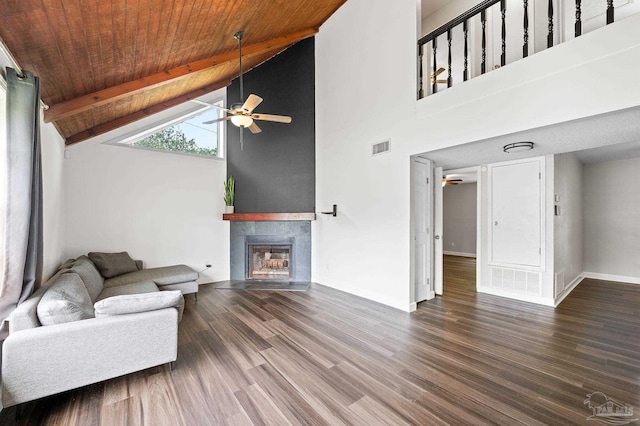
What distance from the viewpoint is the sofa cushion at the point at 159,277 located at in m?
3.75

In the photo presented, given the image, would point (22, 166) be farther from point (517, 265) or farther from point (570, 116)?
point (517, 265)

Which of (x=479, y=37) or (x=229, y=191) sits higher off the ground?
(x=479, y=37)

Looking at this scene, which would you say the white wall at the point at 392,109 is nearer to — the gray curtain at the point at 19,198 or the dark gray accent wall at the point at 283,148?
the dark gray accent wall at the point at 283,148

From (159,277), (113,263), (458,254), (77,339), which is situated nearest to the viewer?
(77,339)

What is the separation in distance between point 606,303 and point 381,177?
3786 millimetres

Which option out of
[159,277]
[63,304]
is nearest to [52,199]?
[159,277]

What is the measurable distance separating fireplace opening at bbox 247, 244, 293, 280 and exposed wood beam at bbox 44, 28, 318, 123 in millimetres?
3234

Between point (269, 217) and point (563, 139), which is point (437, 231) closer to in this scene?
point (563, 139)

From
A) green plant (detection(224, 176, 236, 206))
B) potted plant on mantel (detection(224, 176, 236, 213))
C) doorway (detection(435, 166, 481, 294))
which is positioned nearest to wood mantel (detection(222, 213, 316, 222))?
potted plant on mantel (detection(224, 176, 236, 213))

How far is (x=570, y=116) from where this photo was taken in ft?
7.57

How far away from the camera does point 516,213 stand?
4.21 meters

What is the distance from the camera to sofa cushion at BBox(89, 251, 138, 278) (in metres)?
3.88

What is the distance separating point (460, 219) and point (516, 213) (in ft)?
15.1

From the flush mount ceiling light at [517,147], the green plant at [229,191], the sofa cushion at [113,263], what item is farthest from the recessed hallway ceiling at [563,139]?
the sofa cushion at [113,263]
